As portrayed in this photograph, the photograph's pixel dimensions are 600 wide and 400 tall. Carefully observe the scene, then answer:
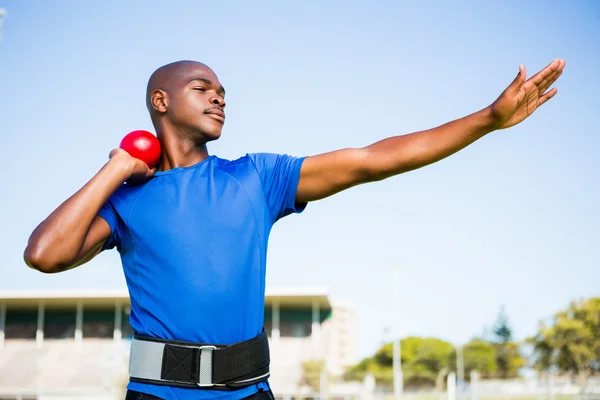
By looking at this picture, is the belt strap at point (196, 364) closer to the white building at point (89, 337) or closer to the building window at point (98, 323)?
the white building at point (89, 337)

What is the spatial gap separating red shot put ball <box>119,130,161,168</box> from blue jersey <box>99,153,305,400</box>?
0.12 meters

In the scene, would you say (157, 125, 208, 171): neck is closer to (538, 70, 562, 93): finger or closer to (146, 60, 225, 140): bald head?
(146, 60, 225, 140): bald head

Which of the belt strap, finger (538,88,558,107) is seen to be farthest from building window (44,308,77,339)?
finger (538,88,558,107)

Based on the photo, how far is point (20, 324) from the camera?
48.7m

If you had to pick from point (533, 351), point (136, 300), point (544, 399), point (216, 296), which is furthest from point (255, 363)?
point (533, 351)

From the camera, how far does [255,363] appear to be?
121 inches

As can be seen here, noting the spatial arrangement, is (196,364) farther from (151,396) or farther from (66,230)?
(66,230)

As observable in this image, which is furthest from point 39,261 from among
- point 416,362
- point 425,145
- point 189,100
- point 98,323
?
point 416,362

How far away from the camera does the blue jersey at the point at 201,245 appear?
10.0 feet

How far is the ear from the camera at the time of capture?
3.66 metres

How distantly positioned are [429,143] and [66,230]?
63.5 inches

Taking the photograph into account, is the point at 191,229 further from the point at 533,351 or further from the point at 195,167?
the point at 533,351

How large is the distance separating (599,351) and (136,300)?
5054cm

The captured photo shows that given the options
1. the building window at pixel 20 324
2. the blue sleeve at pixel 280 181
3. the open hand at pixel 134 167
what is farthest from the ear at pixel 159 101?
the building window at pixel 20 324
